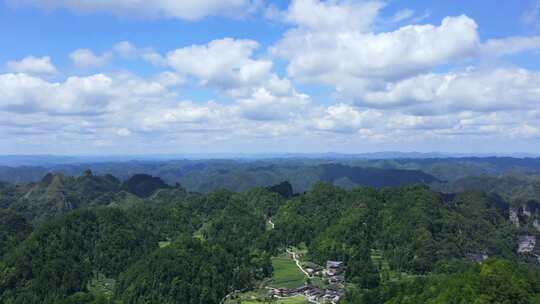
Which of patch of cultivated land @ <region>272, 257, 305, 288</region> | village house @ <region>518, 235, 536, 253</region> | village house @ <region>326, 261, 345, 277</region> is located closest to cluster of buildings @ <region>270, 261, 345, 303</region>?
village house @ <region>326, 261, 345, 277</region>

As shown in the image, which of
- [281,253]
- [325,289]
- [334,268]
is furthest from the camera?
[281,253]

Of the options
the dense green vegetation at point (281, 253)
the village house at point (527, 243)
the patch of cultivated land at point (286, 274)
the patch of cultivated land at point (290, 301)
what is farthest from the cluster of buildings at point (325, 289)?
the village house at point (527, 243)

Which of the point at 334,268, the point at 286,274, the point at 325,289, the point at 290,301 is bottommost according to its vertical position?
the point at 286,274

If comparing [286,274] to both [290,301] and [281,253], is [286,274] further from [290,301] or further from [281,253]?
[281,253]

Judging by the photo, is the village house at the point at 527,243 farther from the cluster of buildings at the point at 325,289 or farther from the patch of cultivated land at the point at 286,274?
the patch of cultivated land at the point at 286,274

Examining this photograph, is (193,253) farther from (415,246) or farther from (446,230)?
(446,230)

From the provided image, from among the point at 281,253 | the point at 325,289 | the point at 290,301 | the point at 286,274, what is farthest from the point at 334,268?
the point at 290,301
